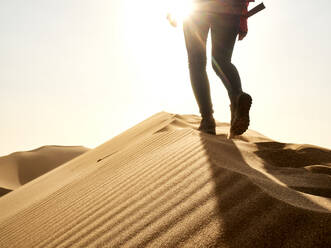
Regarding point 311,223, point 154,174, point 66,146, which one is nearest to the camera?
point 311,223

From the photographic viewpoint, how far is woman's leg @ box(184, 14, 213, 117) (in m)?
2.63

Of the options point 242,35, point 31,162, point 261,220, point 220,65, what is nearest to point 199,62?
point 220,65

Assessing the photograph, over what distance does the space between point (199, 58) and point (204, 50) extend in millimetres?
79

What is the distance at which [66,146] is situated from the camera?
30.9 m

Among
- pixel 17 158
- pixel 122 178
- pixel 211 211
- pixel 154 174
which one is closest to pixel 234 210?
pixel 211 211

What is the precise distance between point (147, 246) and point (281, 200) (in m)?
0.42

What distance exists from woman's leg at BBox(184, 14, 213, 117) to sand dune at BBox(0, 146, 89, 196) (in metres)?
21.1

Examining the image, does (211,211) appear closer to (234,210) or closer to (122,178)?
(234,210)

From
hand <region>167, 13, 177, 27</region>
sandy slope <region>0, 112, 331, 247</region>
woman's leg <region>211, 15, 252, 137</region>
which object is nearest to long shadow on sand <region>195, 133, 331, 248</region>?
sandy slope <region>0, 112, 331, 247</region>

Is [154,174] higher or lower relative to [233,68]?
lower

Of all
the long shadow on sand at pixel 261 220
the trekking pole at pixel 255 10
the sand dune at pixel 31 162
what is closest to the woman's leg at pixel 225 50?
the trekking pole at pixel 255 10

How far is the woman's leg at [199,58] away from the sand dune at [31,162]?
69.3ft

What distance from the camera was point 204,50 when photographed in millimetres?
2658

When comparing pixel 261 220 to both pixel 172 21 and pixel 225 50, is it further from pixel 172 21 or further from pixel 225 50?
pixel 172 21
